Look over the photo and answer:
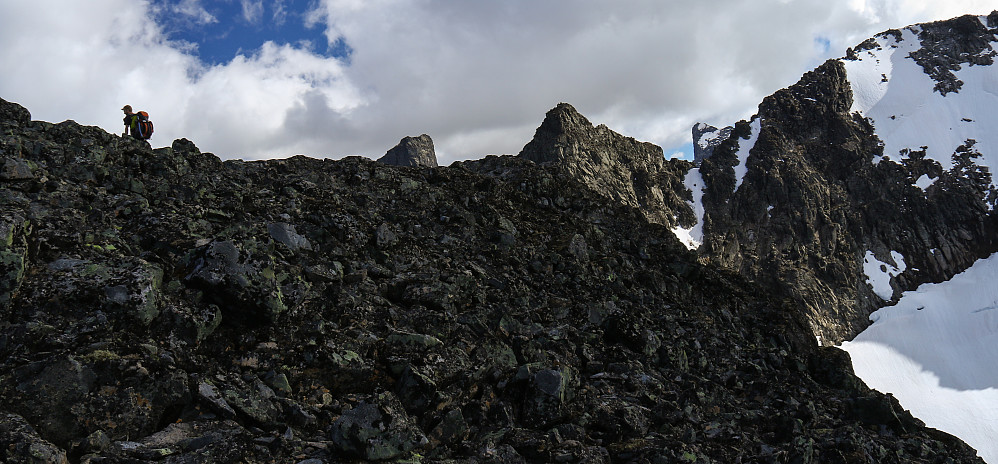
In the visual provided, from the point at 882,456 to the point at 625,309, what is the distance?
8011 millimetres

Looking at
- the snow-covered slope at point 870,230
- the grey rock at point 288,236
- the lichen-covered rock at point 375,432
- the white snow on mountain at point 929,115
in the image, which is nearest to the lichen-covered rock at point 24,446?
the lichen-covered rock at point 375,432

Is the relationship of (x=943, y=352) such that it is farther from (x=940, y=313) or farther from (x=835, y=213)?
(x=835, y=213)

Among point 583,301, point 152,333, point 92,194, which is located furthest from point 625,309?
point 92,194

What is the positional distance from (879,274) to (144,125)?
176m

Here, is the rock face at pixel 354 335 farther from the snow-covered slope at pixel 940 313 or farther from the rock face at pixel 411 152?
the rock face at pixel 411 152

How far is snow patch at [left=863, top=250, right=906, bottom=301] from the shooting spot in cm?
14662

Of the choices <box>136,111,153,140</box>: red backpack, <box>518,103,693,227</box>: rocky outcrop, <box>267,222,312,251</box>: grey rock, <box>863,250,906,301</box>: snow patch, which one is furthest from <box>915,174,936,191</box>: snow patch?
<box>136,111,153,140</box>: red backpack

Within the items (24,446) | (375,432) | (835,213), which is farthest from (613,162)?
(24,446)

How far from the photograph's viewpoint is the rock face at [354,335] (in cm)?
800

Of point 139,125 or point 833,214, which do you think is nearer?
point 139,125

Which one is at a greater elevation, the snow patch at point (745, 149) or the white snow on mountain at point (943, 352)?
the snow patch at point (745, 149)

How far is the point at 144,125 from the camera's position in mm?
18031

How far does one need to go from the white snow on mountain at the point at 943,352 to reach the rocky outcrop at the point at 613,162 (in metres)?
58.1

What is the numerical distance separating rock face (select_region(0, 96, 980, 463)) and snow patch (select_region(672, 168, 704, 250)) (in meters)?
122
